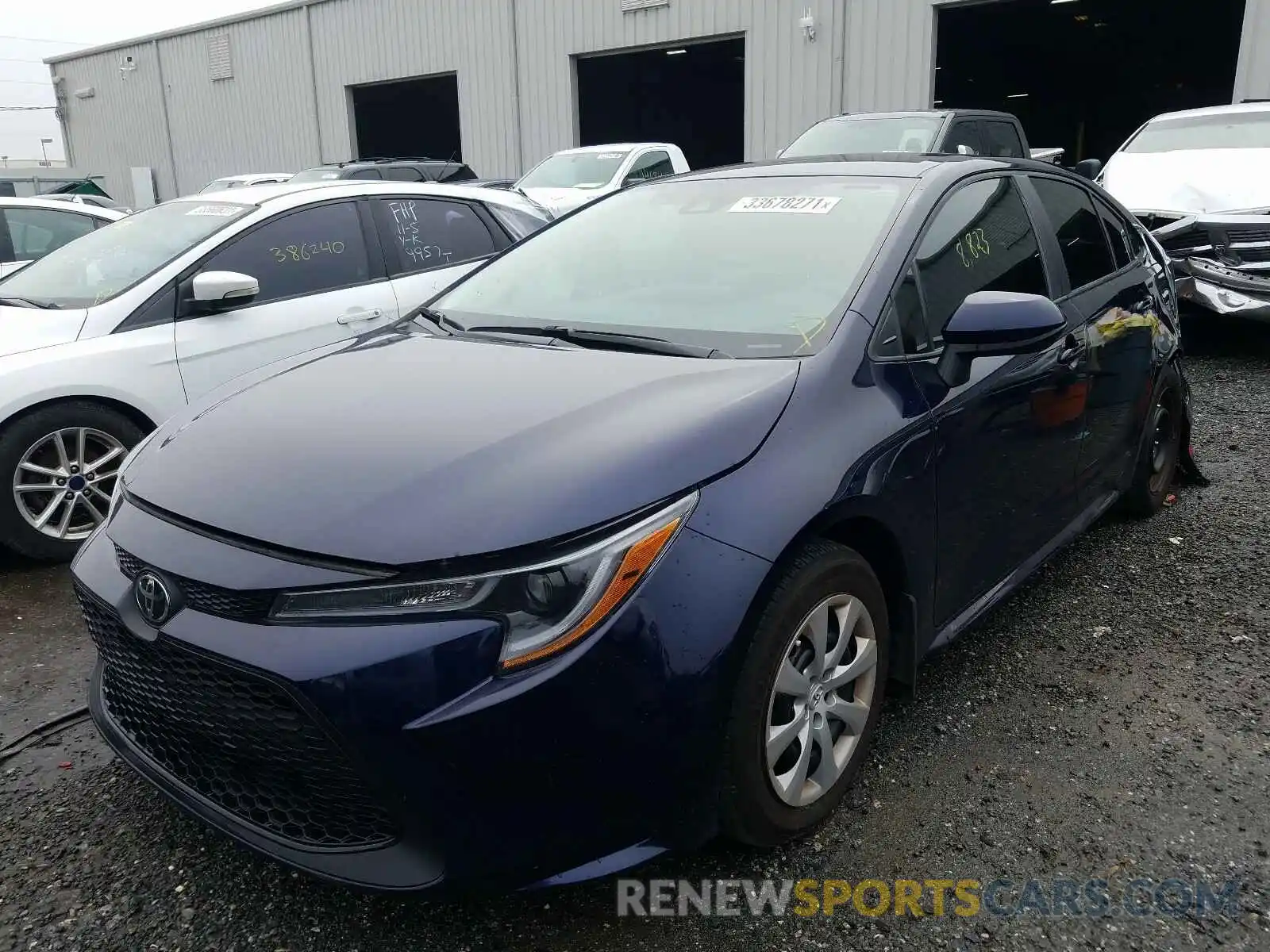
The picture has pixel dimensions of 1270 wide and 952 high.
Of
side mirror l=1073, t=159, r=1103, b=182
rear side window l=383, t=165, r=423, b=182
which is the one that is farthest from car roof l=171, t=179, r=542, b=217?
rear side window l=383, t=165, r=423, b=182

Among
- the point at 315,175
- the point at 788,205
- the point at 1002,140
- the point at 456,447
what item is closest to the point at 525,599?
the point at 456,447

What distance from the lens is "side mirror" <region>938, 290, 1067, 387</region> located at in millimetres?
2553

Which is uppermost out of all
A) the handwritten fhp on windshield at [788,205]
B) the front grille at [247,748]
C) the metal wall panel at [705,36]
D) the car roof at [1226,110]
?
the metal wall panel at [705,36]

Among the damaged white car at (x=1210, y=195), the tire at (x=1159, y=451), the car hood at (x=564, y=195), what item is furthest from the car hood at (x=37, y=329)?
the car hood at (x=564, y=195)

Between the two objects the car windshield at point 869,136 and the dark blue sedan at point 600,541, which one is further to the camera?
the car windshield at point 869,136

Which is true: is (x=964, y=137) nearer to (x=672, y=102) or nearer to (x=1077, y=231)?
(x=1077, y=231)

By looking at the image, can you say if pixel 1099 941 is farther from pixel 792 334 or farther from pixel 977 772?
pixel 792 334

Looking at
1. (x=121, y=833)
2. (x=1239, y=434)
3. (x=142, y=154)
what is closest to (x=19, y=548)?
(x=121, y=833)

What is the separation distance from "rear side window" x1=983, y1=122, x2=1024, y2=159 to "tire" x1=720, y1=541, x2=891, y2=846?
819cm

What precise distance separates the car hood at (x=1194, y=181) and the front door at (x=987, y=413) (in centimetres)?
527

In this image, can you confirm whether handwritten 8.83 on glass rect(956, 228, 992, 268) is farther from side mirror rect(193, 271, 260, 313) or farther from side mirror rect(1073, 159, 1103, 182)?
side mirror rect(1073, 159, 1103, 182)

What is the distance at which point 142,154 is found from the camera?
26281 millimetres

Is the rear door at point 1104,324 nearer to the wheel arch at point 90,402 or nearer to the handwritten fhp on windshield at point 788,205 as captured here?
the handwritten fhp on windshield at point 788,205

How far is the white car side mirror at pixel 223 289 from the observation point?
4.21m
